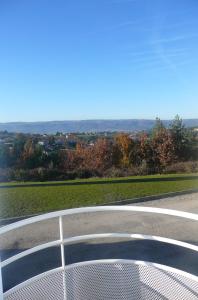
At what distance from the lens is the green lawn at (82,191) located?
28.8 feet

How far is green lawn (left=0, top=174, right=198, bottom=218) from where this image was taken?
28.8 ft

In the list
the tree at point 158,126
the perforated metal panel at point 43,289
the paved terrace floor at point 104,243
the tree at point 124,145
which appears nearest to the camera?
the perforated metal panel at point 43,289

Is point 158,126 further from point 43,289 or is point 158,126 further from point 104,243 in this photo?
point 43,289

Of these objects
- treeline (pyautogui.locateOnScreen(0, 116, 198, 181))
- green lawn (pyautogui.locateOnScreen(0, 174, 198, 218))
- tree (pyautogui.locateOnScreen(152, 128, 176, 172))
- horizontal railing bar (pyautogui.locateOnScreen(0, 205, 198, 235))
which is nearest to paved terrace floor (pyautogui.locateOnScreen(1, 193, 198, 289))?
green lawn (pyautogui.locateOnScreen(0, 174, 198, 218))

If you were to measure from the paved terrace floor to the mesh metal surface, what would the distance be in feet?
7.37

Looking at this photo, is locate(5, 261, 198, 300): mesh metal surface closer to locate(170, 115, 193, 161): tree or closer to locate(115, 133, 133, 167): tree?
locate(115, 133, 133, 167): tree

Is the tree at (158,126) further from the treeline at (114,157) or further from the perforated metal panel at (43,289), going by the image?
the perforated metal panel at (43,289)

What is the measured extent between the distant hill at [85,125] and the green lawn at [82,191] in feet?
4.69

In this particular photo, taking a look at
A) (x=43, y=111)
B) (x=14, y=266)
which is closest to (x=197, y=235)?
(x=14, y=266)

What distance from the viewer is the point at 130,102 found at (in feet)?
35.8

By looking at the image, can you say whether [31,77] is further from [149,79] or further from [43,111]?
[149,79]

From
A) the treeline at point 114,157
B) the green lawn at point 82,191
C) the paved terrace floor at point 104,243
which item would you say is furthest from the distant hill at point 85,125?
the paved terrace floor at point 104,243

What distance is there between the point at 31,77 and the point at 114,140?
259 cm

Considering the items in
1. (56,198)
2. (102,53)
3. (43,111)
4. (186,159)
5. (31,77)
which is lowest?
(56,198)
